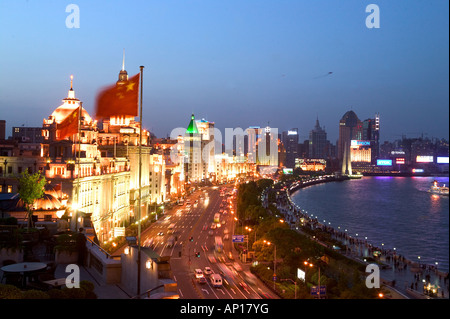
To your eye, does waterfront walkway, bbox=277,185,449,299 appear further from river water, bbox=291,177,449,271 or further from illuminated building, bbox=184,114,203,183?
illuminated building, bbox=184,114,203,183

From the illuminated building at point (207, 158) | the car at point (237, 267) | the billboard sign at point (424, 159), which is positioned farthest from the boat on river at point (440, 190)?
Answer: the billboard sign at point (424, 159)

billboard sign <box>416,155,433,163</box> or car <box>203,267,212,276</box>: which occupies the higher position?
billboard sign <box>416,155,433,163</box>

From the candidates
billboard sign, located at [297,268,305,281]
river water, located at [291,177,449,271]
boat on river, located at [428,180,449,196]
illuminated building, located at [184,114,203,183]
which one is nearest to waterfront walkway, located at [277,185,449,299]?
river water, located at [291,177,449,271]

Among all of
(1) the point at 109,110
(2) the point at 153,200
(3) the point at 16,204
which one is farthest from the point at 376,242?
(1) the point at 109,110

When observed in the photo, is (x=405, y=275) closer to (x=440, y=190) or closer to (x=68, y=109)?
(x=68, y=109)

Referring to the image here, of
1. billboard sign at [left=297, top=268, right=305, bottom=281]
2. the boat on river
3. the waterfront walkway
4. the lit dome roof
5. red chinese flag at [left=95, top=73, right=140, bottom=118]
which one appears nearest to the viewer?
red chinese flag at [left=95, top=73, right=140, bottom=118]

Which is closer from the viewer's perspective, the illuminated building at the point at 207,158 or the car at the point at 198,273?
the car at the point at 198,273

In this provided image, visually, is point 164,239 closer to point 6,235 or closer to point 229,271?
point 229,271

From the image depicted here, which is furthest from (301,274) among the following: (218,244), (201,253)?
(218,244)

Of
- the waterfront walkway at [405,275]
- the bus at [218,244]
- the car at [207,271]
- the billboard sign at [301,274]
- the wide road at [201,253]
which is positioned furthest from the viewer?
the bus at [218,244]

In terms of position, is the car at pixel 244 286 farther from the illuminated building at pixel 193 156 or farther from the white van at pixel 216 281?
the illuminated building at pixel 193 156
